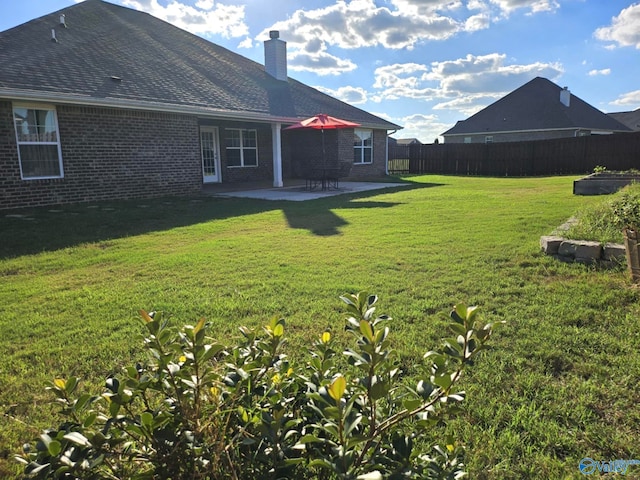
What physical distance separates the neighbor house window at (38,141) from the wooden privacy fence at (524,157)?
2057 centimetres

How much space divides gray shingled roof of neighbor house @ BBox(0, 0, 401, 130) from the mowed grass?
389 centimetres

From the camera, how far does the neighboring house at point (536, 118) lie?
110 ft

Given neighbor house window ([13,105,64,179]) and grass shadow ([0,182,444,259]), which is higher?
neighbor house window ([13,105,64,179])

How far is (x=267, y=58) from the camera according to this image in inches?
871

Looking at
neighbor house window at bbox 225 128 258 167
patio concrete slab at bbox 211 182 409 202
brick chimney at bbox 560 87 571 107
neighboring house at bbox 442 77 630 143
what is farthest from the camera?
brick chimney at bbox 560 87 571 107

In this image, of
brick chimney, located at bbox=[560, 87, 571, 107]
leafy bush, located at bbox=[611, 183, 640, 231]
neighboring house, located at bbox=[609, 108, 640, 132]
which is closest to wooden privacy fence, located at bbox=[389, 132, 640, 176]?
brick chimney, located at bbox=[560, 87, 571, 107]

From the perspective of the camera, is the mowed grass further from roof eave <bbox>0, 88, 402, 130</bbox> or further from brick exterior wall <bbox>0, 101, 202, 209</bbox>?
roof eave <bbox>0, 88, 402, 130</bbox>

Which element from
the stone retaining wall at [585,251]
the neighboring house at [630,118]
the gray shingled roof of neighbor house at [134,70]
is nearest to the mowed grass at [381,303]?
the stone retaining wall at [585,251]

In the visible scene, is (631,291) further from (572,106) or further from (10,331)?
(572,106)

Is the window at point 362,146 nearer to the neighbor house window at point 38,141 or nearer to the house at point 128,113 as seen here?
the house at point 128,113

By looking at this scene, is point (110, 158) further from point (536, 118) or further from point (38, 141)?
point (536, 118)

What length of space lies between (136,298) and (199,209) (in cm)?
671

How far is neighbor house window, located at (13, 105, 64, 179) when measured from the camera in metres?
10.2

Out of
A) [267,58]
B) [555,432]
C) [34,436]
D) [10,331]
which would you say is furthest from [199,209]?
[267,58]
